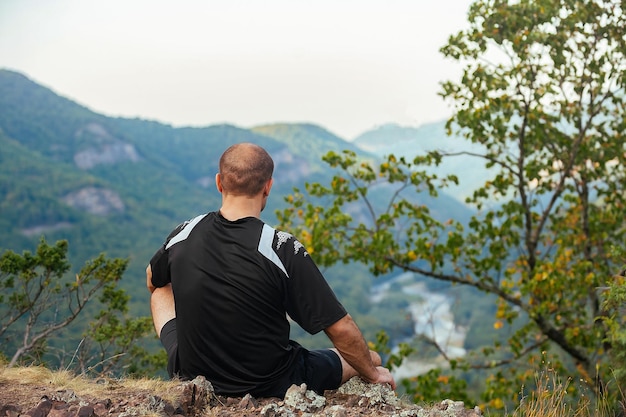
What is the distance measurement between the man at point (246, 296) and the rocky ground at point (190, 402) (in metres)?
0.17

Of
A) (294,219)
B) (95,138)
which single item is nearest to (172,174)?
(95,138)

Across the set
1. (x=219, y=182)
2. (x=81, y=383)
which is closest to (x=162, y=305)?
(x=81, y=383)

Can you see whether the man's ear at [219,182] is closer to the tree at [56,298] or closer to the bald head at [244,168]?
the bald head at [244,168]

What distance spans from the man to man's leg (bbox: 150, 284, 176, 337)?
0.47 m

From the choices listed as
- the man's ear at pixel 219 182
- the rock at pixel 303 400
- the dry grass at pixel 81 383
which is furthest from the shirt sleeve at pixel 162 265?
the rock at pixel 303 400

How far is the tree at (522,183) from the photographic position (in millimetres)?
9492

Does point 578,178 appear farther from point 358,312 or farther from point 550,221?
point 358,312

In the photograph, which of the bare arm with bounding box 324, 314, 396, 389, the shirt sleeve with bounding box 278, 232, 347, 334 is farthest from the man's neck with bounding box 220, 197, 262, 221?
the bare arm with bounding box 324, 314, 396, 389

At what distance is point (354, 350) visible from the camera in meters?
4.02

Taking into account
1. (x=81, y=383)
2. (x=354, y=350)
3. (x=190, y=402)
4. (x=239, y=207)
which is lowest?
(x=81, y=383)

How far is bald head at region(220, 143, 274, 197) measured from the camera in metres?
3.93

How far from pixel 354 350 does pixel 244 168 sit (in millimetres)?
1325

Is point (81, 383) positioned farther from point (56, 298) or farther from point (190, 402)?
point (56, 298)

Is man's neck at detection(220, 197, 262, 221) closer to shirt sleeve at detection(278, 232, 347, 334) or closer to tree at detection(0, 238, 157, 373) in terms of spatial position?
shirt sleeve at detection(278, 232, 347, 334)
